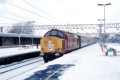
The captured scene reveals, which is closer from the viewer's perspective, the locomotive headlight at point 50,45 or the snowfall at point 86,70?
the snowfall at point 86,70

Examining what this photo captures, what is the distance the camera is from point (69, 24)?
74750 millimetres

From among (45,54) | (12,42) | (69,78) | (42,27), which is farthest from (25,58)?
(42,27)

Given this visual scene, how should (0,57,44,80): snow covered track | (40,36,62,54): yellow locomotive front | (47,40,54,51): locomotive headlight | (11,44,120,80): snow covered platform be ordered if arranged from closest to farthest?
1. (11,44,120,80): snow covered platform
2. (0,57,44,80): snow covered track
3. (40,36,62,54): yellow locomotive front
4. (47,40,54,51): locomotive headlight

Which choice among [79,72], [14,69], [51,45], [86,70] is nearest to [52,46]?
[51,45]

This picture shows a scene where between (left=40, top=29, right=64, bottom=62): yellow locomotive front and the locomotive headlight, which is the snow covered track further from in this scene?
the locomotive headlight

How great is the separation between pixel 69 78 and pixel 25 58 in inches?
676

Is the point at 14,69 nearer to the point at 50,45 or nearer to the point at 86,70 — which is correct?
the point at 50,45

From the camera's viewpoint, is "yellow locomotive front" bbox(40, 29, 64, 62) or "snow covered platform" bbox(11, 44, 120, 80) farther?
"yellow locomotive front" bbox(40, 29, 64, 62)

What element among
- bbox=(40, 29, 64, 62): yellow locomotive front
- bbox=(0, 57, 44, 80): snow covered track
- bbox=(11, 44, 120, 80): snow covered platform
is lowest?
bbox=(0, 57, 44, 80): snow covered track

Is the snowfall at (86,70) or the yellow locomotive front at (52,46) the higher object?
the yellow locomotive front at (52,46)

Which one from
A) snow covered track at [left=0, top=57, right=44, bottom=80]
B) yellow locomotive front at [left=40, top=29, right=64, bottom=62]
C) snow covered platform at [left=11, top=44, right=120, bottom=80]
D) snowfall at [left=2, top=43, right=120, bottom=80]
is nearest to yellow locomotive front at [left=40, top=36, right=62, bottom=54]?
yellow locomotive front at [left=40, top=29, right=64, bottom=62]

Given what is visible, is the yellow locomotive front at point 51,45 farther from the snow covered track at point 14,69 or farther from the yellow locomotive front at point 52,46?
the snow covered track at point 14,69

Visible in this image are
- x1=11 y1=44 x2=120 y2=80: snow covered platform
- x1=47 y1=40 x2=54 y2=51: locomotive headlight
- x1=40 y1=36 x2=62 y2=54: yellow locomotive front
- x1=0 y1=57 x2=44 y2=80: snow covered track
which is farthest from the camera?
x1=47 y1=40 x2=54 y2=51: locomotive headlight

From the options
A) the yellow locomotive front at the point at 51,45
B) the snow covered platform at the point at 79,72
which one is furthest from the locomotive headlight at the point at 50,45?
the snow covered platform at the point at 79,72
